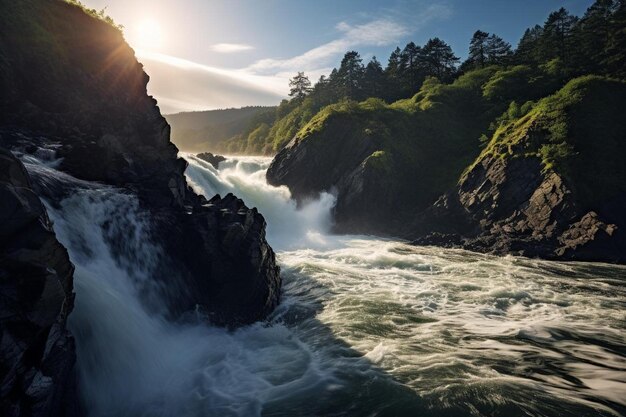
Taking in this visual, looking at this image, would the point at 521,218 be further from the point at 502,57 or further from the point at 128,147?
the point at 502,57

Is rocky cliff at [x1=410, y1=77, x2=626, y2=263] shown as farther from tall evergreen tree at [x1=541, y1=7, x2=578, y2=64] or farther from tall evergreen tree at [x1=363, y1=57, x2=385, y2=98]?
tall evergreen tree at [x1=363, y1=57, x2=385, y2=98]

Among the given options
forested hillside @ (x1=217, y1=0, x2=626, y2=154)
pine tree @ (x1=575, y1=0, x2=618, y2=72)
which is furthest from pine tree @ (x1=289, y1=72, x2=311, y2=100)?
pine tree @ (x1=575, y1=0, x2=618, y2=72)

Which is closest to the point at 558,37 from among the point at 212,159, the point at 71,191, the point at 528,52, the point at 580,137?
the point at 528,52

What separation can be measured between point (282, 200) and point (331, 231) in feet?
27.0

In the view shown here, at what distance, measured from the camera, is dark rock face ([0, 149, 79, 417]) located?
27.2 feet

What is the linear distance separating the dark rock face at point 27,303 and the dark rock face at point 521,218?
36255mm

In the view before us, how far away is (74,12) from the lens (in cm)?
3161

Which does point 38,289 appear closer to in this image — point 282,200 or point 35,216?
point 35,216

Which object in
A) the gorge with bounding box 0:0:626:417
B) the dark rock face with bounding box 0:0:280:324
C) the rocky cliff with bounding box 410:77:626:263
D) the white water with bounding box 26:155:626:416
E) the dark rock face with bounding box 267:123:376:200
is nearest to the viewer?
the gorge with bounding box 0:0:626:417

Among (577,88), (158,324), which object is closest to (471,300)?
(158,324)

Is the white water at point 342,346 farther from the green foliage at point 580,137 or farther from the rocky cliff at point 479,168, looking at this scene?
the green foliage at point 580,137

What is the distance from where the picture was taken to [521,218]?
40.5 m

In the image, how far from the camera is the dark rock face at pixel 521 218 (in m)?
35.1

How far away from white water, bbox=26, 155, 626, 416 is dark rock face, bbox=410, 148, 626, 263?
32.0 feet
